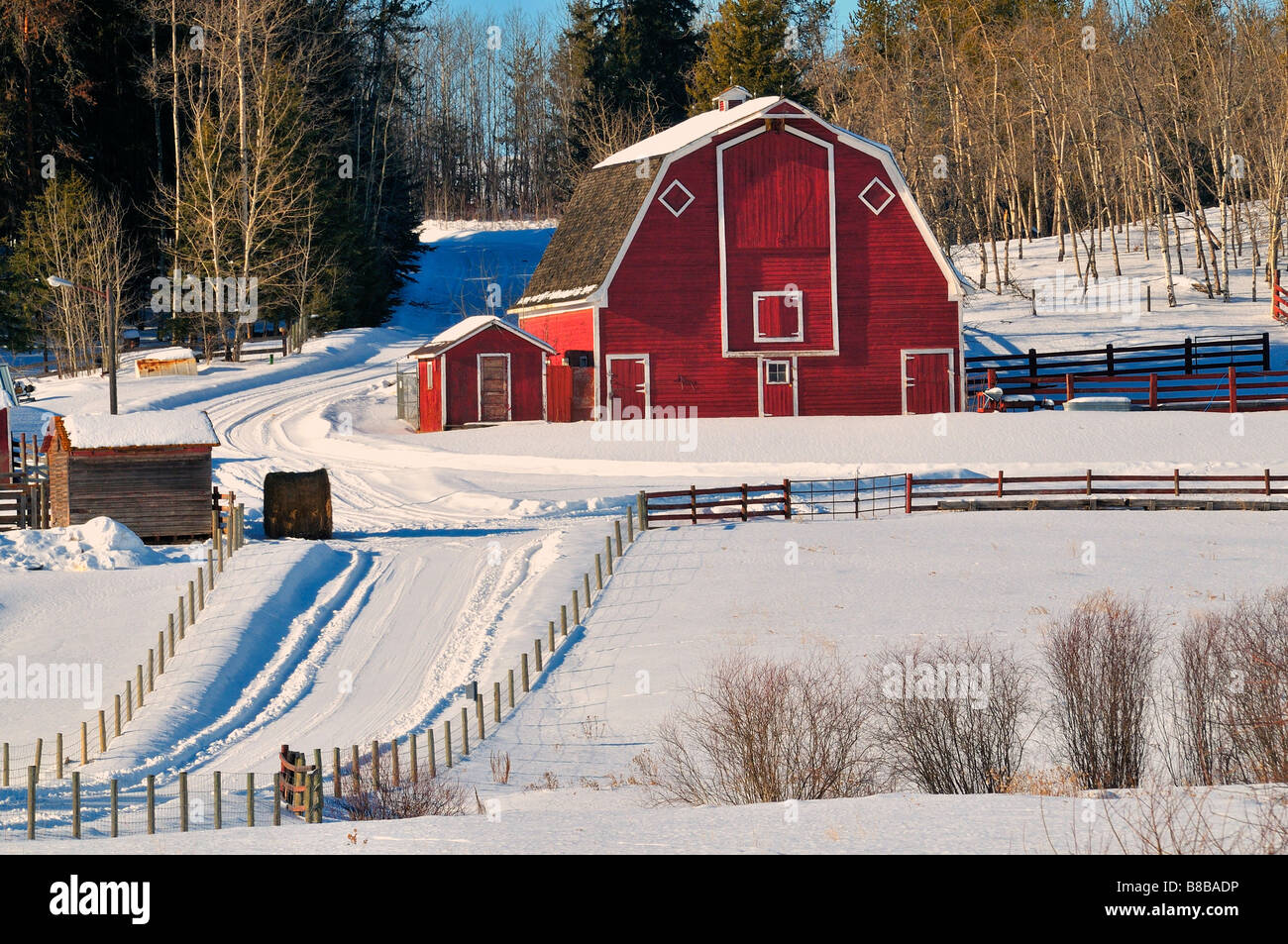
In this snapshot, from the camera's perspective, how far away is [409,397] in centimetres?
4747

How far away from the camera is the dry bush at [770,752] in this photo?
15461 millimetres

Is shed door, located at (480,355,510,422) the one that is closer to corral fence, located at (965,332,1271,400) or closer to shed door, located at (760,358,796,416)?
shed door, located at (760,358,796,416)

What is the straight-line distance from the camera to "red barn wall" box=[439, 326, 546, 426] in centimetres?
4409

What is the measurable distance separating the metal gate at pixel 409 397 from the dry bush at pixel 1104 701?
31.5m

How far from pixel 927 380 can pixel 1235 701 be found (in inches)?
1148

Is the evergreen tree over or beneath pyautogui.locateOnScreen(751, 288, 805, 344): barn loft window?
over

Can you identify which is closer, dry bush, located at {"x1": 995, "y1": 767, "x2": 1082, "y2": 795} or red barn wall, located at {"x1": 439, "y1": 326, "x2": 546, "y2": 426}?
dry bush, located at {"x1": 995, "y1": 767, "x2": 1082, "y2": 795}

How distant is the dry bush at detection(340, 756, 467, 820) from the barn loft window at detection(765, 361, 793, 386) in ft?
93.4

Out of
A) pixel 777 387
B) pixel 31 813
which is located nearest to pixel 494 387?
pixel 777 387

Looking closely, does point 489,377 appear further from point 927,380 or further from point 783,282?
point 927,380

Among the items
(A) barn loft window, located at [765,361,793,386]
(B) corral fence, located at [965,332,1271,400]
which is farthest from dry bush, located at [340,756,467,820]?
(B) corral fence, located at [965,332,1271,400]

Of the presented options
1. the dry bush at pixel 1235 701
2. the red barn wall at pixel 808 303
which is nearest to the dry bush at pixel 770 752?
the dry bush at pixel 1235 701

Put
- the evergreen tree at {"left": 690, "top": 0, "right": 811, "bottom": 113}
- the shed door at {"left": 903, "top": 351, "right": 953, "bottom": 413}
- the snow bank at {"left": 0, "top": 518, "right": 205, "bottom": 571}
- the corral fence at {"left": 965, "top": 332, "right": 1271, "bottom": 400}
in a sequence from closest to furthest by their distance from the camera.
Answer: the snow bank at {"left": 0, "top": 518, "right": 205, "bottom": 571}
the shed door at {"left": 903, "top": 351, "right": 953, "bottom": 413}
the corral fence at {"left": 965, "top": 332, "right": 1271, "bottom": 400}
the evergreen tree at {"left": 690, "top": 0, "right": 811, "bottom": 113}
